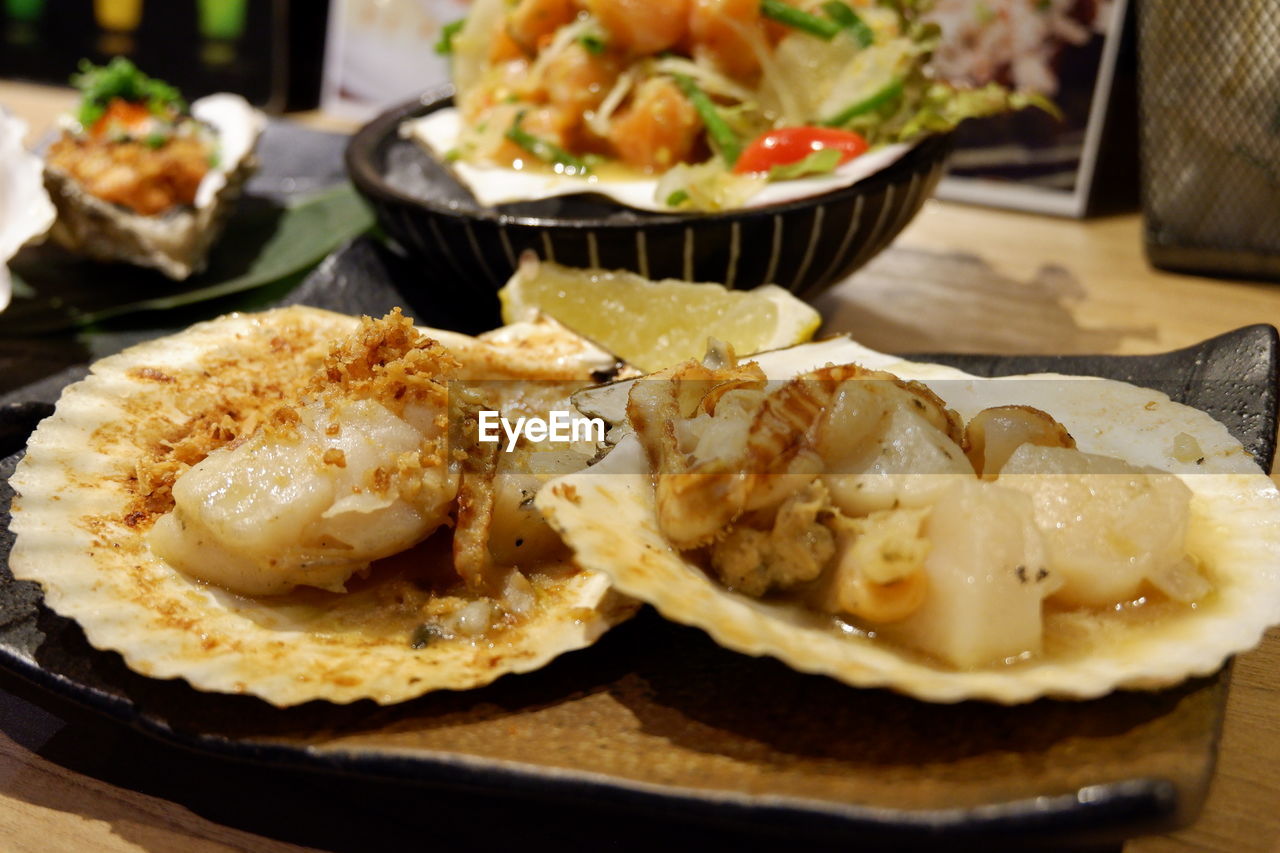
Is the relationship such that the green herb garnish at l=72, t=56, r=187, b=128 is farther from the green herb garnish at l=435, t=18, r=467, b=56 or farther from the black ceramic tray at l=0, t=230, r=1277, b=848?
the black ceramic tray at l=0, t=230, r=1277, b=848

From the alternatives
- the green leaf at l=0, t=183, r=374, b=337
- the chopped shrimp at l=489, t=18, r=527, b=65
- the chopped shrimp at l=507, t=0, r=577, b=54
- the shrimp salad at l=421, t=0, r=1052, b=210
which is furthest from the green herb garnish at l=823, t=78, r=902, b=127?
the green leaf at l=0, t=183, r=374, b=337

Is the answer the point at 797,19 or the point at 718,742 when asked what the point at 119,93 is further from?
the point at 718,742

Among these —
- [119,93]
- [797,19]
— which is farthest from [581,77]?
[119,93]

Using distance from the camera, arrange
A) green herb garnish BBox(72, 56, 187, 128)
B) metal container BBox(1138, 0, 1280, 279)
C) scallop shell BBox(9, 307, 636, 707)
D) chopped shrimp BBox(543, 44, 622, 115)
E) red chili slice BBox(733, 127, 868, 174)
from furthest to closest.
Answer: green herb garnish BBox(72, 56, 187, 128) → metal container BBox(1138, 0, 1280, 279) → chopped shrimp BBox(543, 44, 622, 115) → red chili slice BBox(733, 127, 868, 174) → scallop shell BBox(9, 307, 636, 707)

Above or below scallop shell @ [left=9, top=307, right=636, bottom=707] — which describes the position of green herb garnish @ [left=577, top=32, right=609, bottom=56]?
above

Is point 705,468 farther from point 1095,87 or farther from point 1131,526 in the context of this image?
point 1095,87

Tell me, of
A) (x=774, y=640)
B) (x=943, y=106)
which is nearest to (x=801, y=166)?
(x=943, y=106)
